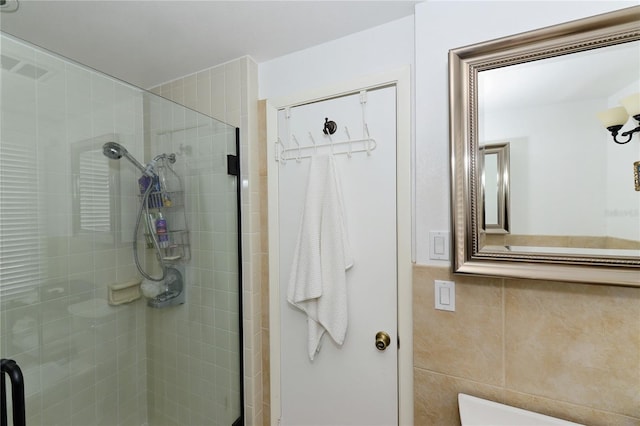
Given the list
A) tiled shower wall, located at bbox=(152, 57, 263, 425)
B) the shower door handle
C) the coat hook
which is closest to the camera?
the shower door handle

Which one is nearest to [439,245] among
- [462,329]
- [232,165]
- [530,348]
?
[462,329]

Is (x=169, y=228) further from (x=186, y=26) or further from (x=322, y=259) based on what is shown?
(x=186, y=26)

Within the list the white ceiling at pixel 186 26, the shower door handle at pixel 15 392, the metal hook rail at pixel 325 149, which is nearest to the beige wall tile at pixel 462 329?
the metal hook rail at pixel 325 149

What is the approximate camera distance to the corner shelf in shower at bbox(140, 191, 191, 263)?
1.24 m

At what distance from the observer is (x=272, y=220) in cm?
140

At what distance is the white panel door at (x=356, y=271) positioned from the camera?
115cm

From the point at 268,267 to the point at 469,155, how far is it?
1030mm

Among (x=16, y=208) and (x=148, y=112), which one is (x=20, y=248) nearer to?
(x=16, y=208)

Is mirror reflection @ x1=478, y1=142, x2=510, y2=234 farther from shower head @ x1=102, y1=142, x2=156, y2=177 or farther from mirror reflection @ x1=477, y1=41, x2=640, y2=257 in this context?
shower head @ x1=102, y1=142, x2=156, y2=177

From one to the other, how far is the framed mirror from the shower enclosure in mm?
1070

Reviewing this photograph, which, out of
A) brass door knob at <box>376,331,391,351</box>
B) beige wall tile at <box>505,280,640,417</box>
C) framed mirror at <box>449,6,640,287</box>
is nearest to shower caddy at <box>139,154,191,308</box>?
brass door knob at <box>376,331,391,351</box>

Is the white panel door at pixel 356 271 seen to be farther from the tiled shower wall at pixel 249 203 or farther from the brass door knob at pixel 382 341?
the tiled shower wall at pixel 249 203

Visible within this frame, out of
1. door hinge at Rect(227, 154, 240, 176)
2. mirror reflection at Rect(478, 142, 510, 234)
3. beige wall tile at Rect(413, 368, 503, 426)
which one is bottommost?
beige wall tile at Rect(413, 368, 503, 426)

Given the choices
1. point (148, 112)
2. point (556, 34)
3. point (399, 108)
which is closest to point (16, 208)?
point (148, 112)
